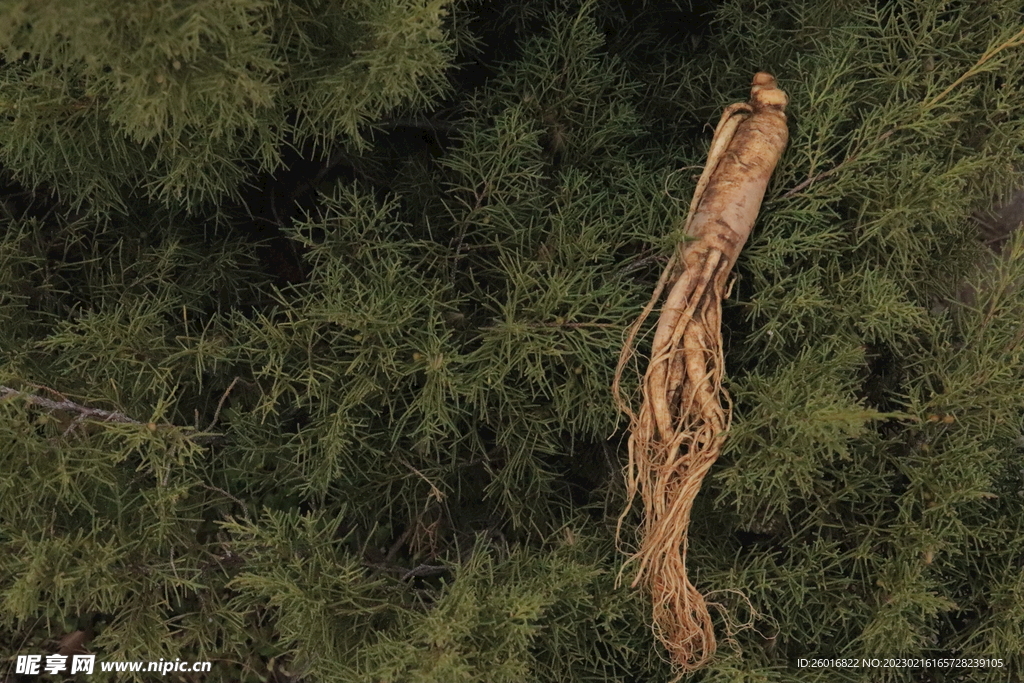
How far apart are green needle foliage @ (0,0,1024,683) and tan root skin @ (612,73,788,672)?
39 mm

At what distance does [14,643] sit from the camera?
1.22 m

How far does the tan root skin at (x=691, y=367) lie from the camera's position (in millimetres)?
982

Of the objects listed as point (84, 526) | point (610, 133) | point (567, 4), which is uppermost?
point (567, 4)

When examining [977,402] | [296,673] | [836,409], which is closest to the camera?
[836,409]

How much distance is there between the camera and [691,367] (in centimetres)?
99

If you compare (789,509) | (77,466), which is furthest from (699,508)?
(77,466)

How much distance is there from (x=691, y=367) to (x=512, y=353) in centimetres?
22

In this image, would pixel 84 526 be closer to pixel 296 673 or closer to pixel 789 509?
pixel 296 673

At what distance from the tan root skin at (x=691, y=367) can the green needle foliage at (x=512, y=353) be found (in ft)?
0.13

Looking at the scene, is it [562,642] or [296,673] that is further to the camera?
[296,673]

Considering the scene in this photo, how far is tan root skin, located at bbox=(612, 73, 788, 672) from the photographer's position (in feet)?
3.22

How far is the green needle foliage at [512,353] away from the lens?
96cm

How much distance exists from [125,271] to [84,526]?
34 centimetres

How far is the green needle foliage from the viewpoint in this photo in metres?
0.96
